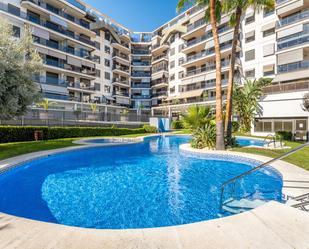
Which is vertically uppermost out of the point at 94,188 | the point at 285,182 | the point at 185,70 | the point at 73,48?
the point at 73,48

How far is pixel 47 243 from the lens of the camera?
2811mm

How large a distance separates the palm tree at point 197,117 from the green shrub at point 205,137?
16.4 inches

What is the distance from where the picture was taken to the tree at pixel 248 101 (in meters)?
24.1

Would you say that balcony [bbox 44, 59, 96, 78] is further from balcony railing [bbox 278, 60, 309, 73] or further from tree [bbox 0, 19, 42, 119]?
balcony railing [bbox 278, 60, 309, 73]

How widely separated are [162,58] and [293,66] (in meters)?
32.6

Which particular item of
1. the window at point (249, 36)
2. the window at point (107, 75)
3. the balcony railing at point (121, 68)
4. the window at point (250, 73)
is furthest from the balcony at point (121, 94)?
the window at point (249, 36)

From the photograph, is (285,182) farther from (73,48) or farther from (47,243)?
(73,48)

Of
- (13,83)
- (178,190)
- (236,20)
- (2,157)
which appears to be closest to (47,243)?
(178,190)

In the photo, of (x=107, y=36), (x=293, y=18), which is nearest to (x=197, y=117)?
(x=293, y=18)

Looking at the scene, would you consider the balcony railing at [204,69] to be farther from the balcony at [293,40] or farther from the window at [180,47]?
the balcony at [293,40]

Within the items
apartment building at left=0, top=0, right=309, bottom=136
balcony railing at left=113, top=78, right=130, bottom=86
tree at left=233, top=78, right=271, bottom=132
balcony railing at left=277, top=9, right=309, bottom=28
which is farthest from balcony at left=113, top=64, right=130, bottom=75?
balcony railing at left=277, top=9, right=309, bottom=28

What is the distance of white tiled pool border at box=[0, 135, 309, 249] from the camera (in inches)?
110

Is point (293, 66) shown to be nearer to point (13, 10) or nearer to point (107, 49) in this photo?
point (107, 49)

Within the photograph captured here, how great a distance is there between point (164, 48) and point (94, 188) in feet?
170
